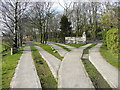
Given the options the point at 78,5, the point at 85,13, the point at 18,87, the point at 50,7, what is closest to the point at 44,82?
the point at 18,87

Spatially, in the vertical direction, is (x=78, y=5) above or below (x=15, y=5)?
above

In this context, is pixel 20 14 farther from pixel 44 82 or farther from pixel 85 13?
pixel 85 13

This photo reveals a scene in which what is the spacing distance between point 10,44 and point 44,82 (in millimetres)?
8954

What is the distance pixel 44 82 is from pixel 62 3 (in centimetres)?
2244

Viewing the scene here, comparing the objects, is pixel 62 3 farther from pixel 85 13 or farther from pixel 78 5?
pixel 85 13

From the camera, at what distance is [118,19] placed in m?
5.36

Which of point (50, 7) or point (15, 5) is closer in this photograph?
point (15, 5)

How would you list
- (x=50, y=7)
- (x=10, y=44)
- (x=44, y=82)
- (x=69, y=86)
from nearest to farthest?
(x=69, y=86) < (x=44, y=82) < (x=10, y=44) < (x=50, y=7)

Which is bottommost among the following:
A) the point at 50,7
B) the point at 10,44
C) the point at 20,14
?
the point at 10,44

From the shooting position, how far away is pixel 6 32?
1090 centimetres

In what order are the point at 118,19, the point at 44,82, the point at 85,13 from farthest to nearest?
the point at 85,13, the point at 118,19, the point at 44,82

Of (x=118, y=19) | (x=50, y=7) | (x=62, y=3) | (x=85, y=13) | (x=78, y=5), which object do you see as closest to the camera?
(x=118, y=19)

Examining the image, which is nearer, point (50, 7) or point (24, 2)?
point (24, 2)

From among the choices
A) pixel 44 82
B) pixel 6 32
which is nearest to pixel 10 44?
pixel 6 32
